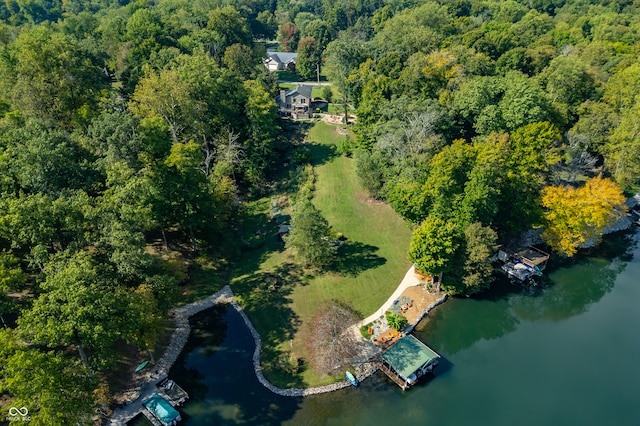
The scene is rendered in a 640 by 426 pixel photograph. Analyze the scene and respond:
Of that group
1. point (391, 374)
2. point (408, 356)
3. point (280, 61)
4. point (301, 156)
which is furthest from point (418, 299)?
point (280, 61)

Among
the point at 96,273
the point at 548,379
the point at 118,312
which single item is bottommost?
the point at 548,379

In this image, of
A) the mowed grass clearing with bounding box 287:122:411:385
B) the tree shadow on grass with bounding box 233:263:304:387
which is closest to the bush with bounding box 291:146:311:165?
the mowed grass clearing with bounding box 287:122:411:385

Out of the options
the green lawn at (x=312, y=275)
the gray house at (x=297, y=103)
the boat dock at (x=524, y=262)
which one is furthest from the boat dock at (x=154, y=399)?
the gray house at (x=297, y=103)

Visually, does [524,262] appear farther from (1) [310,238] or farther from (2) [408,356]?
(1) [310,238]

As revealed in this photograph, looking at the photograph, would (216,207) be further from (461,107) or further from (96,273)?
(461,107)

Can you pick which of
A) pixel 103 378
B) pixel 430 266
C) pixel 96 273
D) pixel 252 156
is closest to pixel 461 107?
pixel 430 266

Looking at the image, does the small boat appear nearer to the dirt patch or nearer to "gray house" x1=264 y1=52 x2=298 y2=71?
the dirt patch
